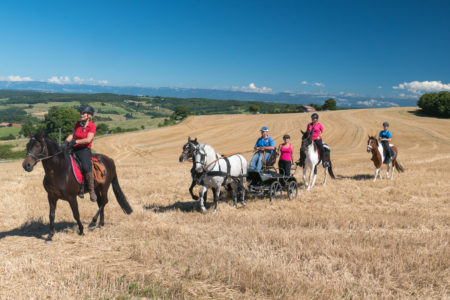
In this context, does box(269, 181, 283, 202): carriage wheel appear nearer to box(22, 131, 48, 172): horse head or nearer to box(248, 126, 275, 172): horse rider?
box(248, 126, 275, 172): horse rider

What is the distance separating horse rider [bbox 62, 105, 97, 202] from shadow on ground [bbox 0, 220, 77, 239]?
4.89 feet

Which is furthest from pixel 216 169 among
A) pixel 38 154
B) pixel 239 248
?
pixel 38 154

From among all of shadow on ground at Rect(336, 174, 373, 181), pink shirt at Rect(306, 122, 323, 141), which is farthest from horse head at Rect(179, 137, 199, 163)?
shadow on ground at Rect(336, 174, 373, 181)

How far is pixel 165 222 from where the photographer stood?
26.6ft

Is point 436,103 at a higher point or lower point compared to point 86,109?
higher

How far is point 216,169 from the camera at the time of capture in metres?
9.26

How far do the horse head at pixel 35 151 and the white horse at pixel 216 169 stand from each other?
379cm

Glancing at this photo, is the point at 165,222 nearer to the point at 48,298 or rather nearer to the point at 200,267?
the point at 200,267

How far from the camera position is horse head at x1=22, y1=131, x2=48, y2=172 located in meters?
6.09

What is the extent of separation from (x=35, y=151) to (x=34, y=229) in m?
2.82

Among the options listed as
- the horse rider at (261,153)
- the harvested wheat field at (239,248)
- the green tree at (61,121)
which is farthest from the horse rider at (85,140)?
the green tree at (61,121)

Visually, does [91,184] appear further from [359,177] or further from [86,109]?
[359,177]

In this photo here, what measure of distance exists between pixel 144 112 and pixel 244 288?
577 feet

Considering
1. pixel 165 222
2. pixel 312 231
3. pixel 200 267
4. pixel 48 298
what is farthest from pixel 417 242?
pixel 48 298
